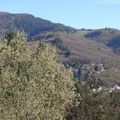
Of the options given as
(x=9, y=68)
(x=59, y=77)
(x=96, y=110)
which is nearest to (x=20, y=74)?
(x=9, y=68)

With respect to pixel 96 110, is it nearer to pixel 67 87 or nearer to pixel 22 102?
pixel 67 87

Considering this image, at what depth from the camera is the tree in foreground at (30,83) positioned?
1998 inches

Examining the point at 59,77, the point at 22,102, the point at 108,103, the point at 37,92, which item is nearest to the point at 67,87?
the point at 59,77

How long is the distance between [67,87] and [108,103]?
6206cm

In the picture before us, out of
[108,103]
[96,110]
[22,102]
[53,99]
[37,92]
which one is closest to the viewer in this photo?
[22,102]

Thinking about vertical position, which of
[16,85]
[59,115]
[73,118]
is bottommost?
[73,118]

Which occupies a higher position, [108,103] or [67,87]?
[67,87]

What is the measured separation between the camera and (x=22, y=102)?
5069cm

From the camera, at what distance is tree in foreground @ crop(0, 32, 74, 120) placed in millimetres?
50750

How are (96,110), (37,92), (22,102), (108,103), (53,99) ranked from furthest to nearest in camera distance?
1. (108,103)
2. (96,110)
3. (53,99)
4. (37,92)
5. (22,102)

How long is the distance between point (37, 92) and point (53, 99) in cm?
414

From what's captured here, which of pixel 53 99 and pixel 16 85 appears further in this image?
pixel 53 99

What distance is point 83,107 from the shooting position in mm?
107500

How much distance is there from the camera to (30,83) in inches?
2050
